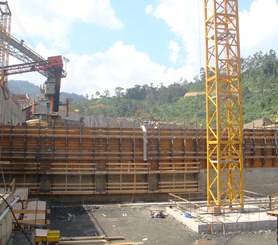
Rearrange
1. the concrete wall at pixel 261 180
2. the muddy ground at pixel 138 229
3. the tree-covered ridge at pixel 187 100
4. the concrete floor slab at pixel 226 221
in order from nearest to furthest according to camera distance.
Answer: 1. the muddy ground at pixel 138 229
2. the concrete floor slab at pixel 226 221
3. the concrete wall at pixel 261 180
4. the tree-covered ridge at pixel 187 100

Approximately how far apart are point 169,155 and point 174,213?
6506 millimetres

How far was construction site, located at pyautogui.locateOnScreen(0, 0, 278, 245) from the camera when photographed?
13367mm

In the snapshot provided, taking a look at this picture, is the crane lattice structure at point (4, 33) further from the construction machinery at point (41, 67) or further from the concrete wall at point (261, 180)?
the concrete wall at point (261, 180)

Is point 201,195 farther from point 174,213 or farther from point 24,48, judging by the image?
point 24,48

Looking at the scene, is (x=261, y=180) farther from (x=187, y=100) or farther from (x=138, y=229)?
(x=187, y=100)

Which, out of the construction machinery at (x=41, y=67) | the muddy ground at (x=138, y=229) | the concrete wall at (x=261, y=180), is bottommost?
the muddy ground at (x=138, y=229)

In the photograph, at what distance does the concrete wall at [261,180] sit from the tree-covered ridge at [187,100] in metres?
31.2

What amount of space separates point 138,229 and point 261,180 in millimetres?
12451

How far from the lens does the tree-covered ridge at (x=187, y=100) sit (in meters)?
67.1

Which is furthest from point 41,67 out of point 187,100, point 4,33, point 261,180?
point 187,100

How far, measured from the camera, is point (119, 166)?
20781mm

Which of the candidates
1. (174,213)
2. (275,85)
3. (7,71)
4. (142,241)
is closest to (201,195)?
(174,213)

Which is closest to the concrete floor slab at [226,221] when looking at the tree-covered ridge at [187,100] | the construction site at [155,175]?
the construction site at [155,175]

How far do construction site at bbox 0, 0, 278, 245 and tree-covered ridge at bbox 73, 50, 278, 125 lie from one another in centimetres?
3311
